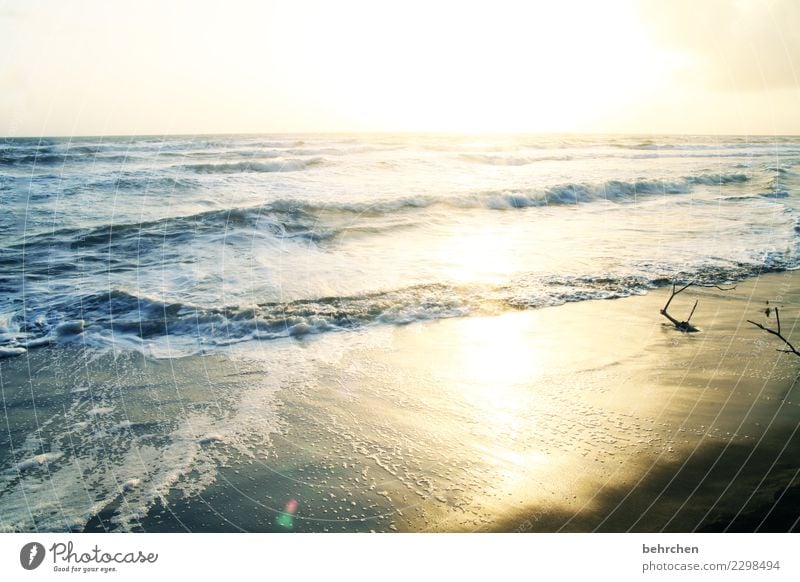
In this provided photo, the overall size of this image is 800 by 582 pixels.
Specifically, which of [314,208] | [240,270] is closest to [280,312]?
[240,270]

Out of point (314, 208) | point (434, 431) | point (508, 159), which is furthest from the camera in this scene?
point (508, 159)

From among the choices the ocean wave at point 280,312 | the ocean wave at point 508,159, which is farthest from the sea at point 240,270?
the ocean wave at point 508,159

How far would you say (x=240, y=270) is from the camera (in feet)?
18.8

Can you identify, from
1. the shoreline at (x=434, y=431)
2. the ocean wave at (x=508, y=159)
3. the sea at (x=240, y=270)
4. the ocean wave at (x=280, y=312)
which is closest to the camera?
the shoreline at (x=434, y=431)

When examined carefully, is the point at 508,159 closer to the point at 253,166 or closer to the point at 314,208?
the point at 253,166

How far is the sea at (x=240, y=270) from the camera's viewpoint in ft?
9.30

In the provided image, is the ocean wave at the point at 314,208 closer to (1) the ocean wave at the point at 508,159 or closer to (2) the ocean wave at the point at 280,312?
(2) the ocean wave at the point at 280,312

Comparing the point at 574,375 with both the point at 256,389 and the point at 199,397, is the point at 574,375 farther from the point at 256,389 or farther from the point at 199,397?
the point at 199,397

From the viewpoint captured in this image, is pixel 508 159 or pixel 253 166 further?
pixel 508 159

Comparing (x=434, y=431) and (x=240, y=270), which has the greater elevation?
(x=240, y=270)

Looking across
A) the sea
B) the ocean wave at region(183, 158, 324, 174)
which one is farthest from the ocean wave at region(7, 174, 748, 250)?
the ocean wave at region(183, 158, 324, 174)

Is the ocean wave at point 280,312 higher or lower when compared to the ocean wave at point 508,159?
lower
